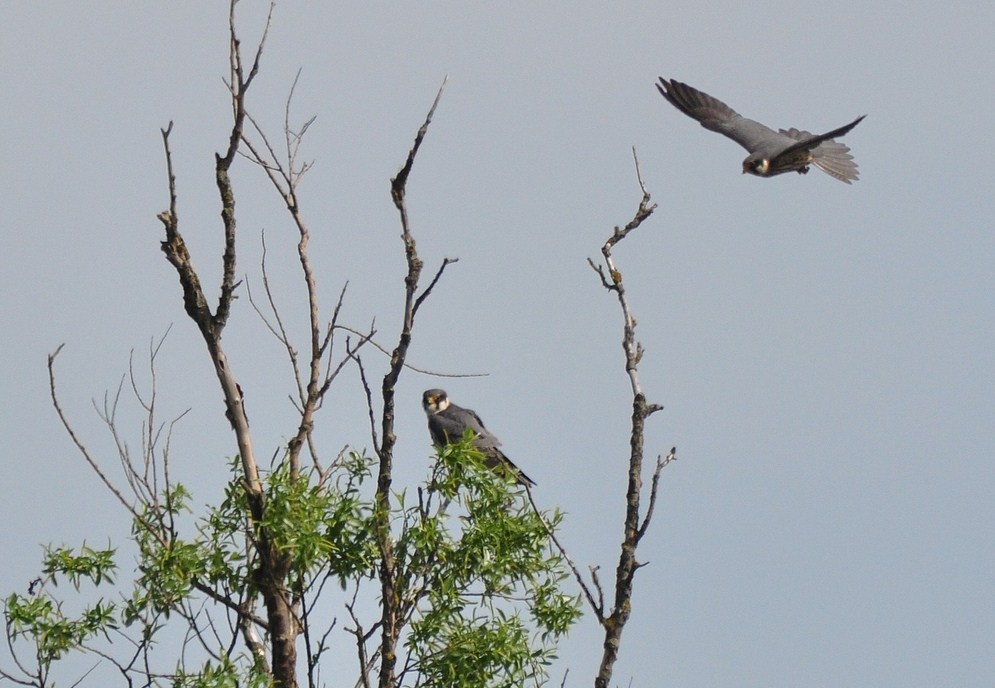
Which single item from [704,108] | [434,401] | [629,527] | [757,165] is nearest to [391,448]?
[629,527]

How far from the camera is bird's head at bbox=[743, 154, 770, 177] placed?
13289 mm

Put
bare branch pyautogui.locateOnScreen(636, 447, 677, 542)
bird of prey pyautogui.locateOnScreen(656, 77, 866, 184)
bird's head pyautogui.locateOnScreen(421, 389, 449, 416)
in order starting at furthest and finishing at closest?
bird of prey pyautogui.locateOnScreen(656, 77, 866, 184), bird's head pyautogui.locateOnScreen(421, 389, 449, 416), bare branch pyautogui.locateOnScreen(636, 447, 677, 542)

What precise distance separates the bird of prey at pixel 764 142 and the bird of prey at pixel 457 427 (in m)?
4.14

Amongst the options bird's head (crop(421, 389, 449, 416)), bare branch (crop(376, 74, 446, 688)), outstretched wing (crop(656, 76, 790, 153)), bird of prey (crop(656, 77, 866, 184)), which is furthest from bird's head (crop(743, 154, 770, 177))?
bare branch (crop(376, 74, 446, 688))

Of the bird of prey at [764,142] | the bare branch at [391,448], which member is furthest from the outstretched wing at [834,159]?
the bare branch at [391,448]

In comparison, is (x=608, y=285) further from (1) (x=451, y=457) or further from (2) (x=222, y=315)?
(2) (x=222, y=315)

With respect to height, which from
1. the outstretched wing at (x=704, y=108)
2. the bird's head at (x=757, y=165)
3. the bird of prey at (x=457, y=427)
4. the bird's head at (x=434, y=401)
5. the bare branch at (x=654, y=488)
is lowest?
the bare branch at (x=654, y=488)

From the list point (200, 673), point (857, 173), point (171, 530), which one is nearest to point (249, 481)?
point (171, 530)

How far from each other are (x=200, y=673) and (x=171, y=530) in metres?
0.99

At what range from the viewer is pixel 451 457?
8.23 meters

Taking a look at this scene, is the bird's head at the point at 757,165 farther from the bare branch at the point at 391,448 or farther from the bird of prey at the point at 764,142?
the bare branch at the point at 391,448

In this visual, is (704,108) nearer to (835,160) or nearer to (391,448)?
→ (835,160)

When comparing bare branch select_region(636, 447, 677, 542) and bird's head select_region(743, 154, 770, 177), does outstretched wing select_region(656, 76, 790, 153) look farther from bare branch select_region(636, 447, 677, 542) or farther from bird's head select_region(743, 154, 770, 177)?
bare branch select_region(636, 447, 677, 542)

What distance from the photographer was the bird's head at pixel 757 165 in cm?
1329
